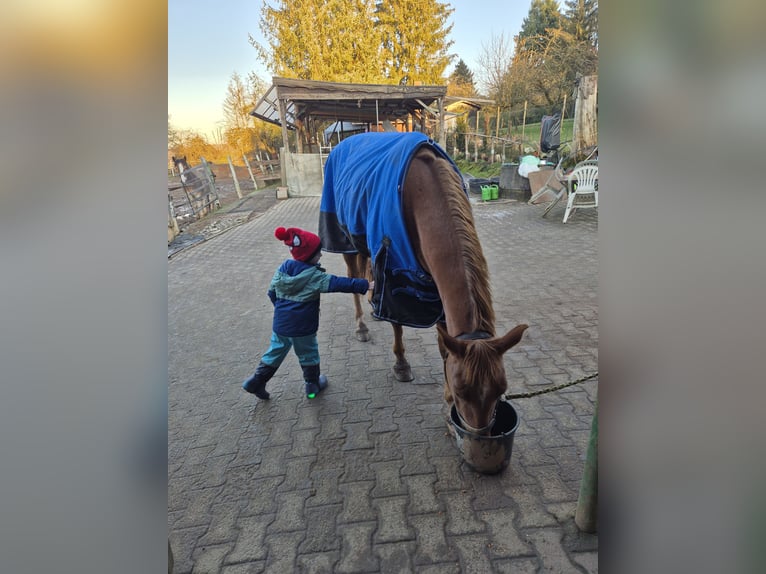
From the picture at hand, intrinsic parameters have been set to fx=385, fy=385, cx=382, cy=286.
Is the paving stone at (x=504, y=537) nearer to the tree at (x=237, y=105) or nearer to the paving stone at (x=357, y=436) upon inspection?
the paving stone at (x=357, y=436)

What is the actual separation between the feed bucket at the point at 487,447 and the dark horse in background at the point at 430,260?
98mm

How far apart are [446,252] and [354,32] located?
21.8ft

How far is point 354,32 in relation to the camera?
711cm

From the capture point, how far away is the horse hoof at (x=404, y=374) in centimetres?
340

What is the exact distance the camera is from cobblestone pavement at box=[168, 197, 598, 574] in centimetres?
194

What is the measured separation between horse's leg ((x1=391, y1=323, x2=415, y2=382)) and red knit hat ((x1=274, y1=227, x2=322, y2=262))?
103 cm

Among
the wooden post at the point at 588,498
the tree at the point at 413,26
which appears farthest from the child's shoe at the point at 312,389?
the tree at the point at 413,26
